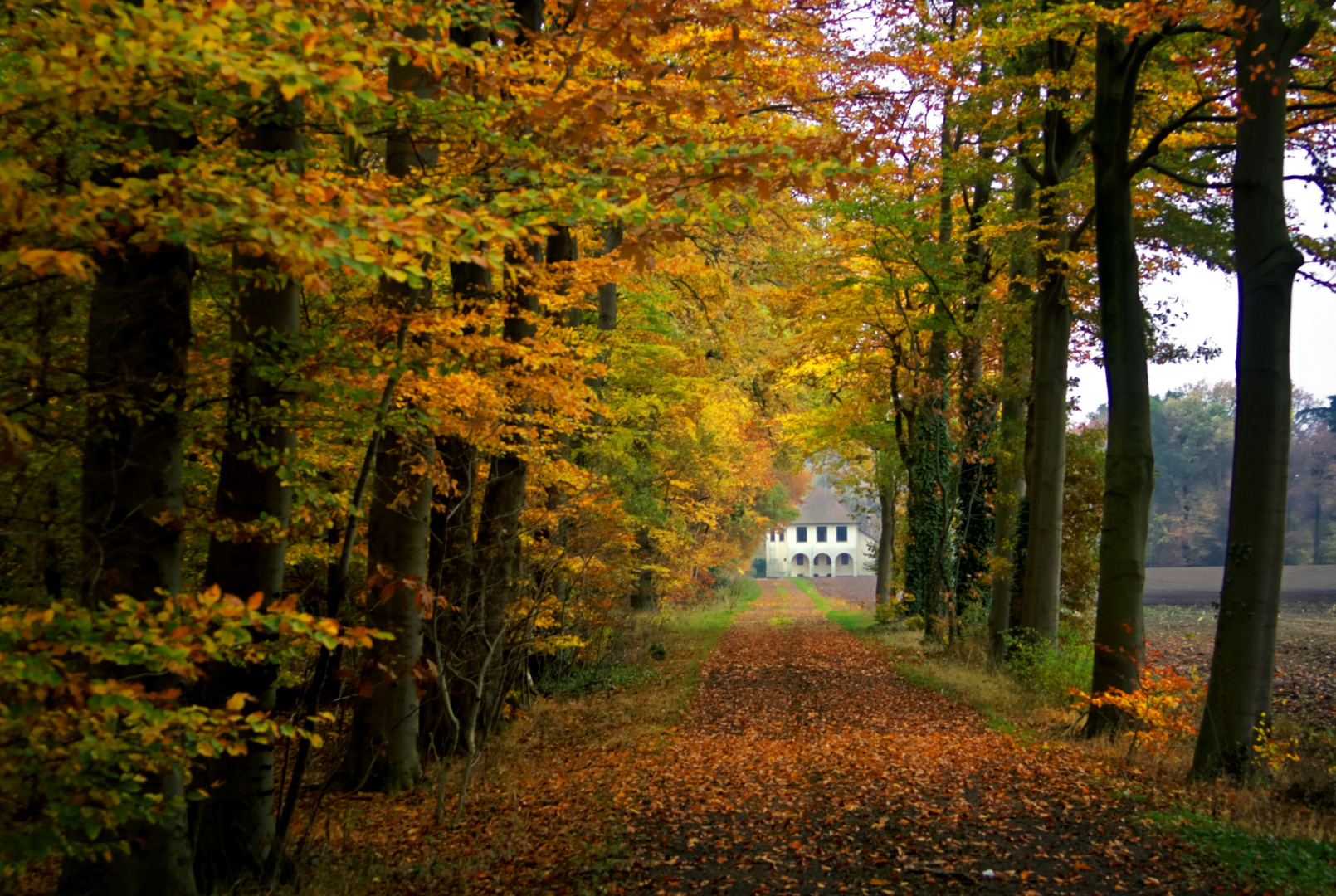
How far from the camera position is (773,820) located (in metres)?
7.69

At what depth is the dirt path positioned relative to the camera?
616cm

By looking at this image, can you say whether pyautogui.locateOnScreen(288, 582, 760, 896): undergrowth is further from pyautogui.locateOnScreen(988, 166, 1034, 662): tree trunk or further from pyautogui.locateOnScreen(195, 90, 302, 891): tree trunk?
pyautogui.locateOnScreen(988, 166, 1034, 662): tree trunk

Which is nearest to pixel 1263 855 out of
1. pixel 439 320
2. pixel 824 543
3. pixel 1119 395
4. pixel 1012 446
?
pixel 1119 395

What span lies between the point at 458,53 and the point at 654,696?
12337mm

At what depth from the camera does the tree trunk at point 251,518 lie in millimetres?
5875

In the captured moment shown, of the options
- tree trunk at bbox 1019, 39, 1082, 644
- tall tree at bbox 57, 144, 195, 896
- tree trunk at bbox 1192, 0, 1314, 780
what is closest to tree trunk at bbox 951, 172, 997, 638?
tree trunk at bbox 1019, 39, 1082, 644

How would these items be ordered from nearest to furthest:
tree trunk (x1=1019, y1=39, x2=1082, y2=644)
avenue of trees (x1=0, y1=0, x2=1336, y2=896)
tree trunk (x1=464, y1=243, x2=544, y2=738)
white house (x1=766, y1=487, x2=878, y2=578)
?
avenue of trees (x1=0, y1=0, x2=1336, y2=896)
tree trunk (x1=464, y1=243, x2=544, y2=738)
tree trunk (x1=1019, y1=39, x2=1082, y2=644)
white house (x1=766, y1=487, x2=878, y2=578)

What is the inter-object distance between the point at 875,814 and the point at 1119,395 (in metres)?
5.35

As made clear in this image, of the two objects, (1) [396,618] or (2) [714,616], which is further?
(2) [714,616]

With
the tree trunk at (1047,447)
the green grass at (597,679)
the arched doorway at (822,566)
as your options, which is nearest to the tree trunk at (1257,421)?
the tree trunk at (1047,447)

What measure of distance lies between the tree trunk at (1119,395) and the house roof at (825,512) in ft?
281

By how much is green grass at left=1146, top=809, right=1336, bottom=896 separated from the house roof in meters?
88.9

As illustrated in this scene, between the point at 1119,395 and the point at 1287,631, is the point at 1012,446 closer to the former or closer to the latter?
the point at 1119,395

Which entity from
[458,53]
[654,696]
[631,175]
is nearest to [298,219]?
[458,53]
